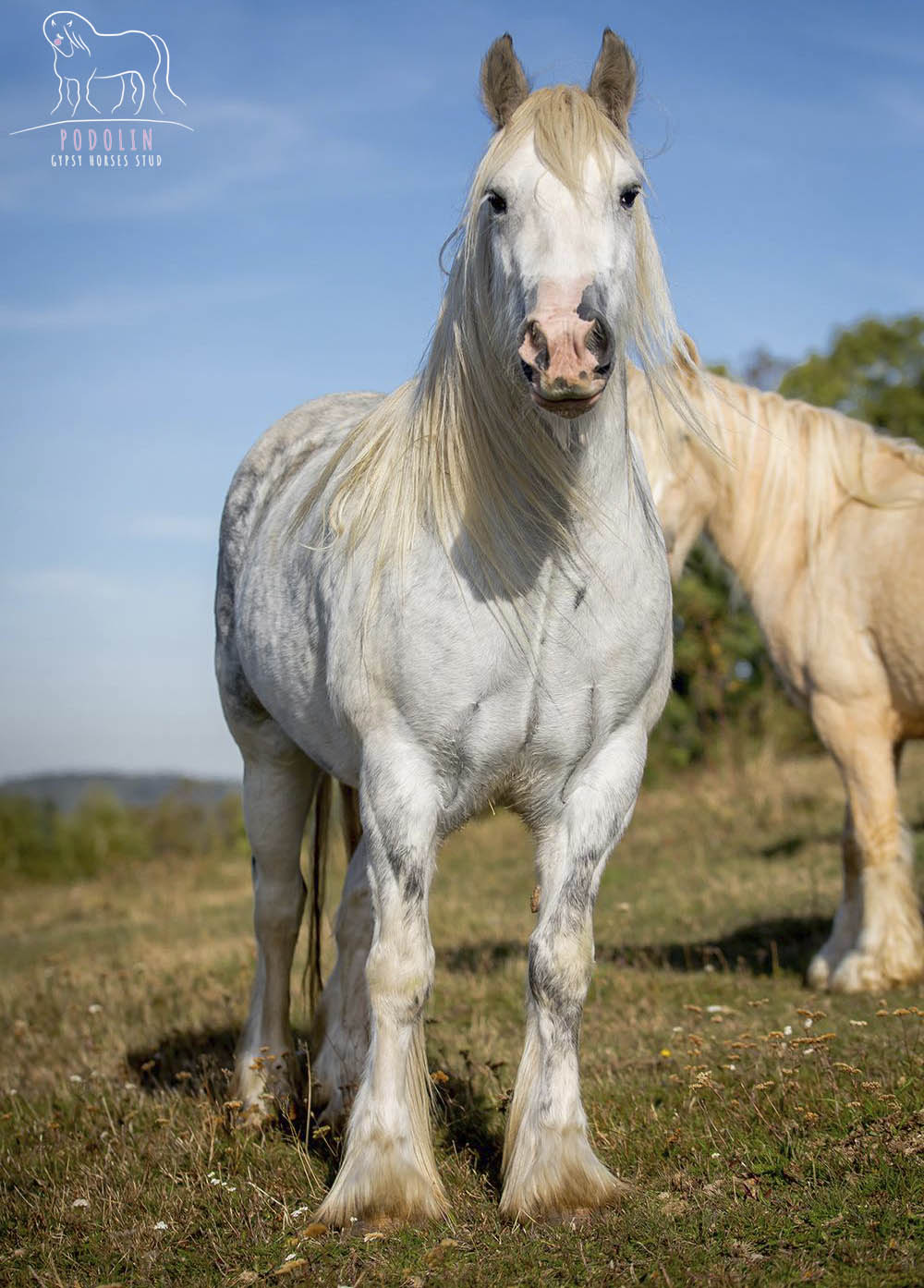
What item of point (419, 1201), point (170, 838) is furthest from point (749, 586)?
point (170, 838)

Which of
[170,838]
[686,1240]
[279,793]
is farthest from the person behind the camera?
[170,838]

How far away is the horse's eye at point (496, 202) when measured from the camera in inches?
115

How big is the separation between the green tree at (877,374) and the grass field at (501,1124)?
67.8 ft

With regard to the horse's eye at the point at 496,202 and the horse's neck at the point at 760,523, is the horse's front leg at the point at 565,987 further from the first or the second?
the horse's neck at the point at 760,523

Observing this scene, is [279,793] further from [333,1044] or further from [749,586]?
[749,586]

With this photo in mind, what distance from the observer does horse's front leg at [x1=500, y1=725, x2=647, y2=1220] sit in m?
3.06

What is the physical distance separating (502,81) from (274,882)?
2906 millimetres

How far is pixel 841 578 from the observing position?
5875 millimetres

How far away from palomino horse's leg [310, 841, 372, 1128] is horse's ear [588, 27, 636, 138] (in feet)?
7.81

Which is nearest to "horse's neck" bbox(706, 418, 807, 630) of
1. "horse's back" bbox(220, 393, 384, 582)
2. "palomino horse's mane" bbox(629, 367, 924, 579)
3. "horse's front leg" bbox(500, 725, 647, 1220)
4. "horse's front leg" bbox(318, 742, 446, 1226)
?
"palomino horse's mane" bbox(629, 367, 924, 579)

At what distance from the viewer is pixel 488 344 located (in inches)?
122

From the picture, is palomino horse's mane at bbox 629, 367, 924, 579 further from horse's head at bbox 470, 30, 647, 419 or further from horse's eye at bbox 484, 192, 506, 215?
horse's eye at bbox 484, 192, 506, 215

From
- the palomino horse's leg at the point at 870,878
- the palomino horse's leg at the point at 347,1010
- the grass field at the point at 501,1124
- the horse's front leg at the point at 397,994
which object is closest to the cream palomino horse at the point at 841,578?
the palomino horse's leg at the point at 870,878

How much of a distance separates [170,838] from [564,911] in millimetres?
14712
